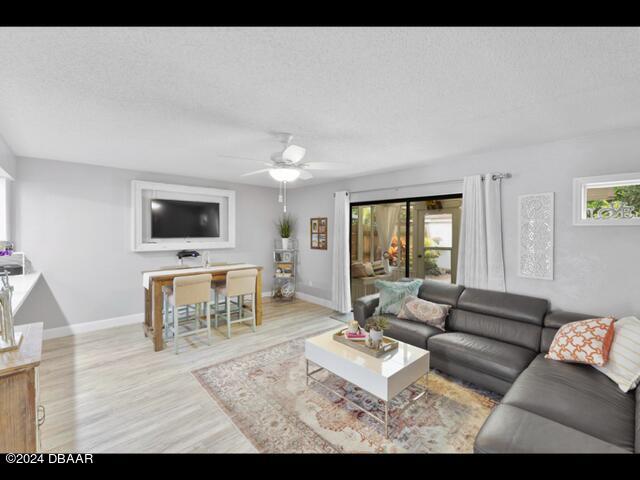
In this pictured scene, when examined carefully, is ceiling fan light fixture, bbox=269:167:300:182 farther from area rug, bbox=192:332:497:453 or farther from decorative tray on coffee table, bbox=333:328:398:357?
area rug, bbox=192:332:497:453

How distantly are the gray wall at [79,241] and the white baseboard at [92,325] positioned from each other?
0.06 m

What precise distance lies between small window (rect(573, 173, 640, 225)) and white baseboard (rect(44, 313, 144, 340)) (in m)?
5.83

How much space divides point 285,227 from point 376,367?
412 cm

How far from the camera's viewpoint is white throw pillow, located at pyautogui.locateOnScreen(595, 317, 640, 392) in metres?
1.90

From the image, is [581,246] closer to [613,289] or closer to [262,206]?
[613,289]

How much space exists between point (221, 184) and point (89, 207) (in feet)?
6.66

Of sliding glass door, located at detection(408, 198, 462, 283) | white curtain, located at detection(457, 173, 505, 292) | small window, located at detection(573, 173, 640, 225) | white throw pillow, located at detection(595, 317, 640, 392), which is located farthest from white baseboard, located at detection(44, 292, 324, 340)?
small window, located at detection(573, 173, 640, 225)

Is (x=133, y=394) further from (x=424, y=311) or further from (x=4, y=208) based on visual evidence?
(x=424, y=311)

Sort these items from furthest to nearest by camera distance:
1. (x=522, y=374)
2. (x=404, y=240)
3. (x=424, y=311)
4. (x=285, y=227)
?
(x=285, y=227), (x=404, y=240), (x=424, y=311), (x=522, y=374)

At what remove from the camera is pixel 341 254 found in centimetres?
498

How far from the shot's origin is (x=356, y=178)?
193 inches

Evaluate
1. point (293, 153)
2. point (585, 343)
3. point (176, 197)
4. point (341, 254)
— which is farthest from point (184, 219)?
point (585, 343)

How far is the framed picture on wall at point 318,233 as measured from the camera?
5500 millimetres
